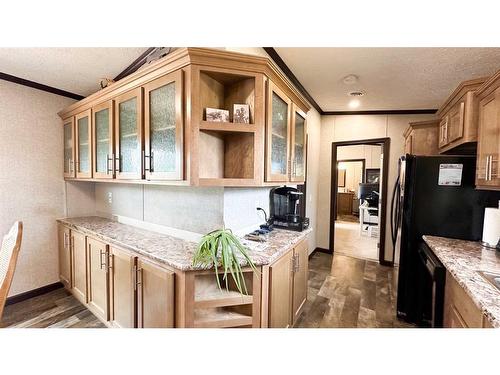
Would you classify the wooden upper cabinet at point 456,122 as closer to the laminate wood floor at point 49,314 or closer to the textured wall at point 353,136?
the textured wall at point 353,136

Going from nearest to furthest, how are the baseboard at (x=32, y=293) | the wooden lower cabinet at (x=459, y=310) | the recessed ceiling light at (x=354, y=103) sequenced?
the wooden lower cabinet at (x=459, y=310)
the baseboard at (x=32, y=293)
the recessed ceiling light at (x=354, y=103)

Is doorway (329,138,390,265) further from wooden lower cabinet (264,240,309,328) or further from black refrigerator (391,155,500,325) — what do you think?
wooden lower cabinet (264,240,309,328)

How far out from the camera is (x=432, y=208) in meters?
2.00

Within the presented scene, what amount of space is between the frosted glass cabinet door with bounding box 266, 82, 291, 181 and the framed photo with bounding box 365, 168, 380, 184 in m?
5.95

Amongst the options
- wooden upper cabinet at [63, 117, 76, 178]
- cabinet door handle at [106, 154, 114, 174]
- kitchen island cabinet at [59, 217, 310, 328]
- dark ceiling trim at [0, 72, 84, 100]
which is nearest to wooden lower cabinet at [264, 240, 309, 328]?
kitchen island cabinet at [59, 217, 310, 328]

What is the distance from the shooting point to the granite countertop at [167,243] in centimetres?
137

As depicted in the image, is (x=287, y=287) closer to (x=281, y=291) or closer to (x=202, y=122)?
(x=281, y=291)

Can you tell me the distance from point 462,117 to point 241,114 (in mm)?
1981

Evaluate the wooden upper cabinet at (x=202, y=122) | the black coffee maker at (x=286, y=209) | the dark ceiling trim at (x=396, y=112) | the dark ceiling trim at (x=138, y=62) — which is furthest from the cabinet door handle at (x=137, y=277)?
the dark ceiling trim at (x=396, y=112)

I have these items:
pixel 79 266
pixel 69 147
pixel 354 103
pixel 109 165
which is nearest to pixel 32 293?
pixel 79 266

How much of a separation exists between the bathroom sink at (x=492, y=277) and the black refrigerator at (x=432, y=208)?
76 cm
